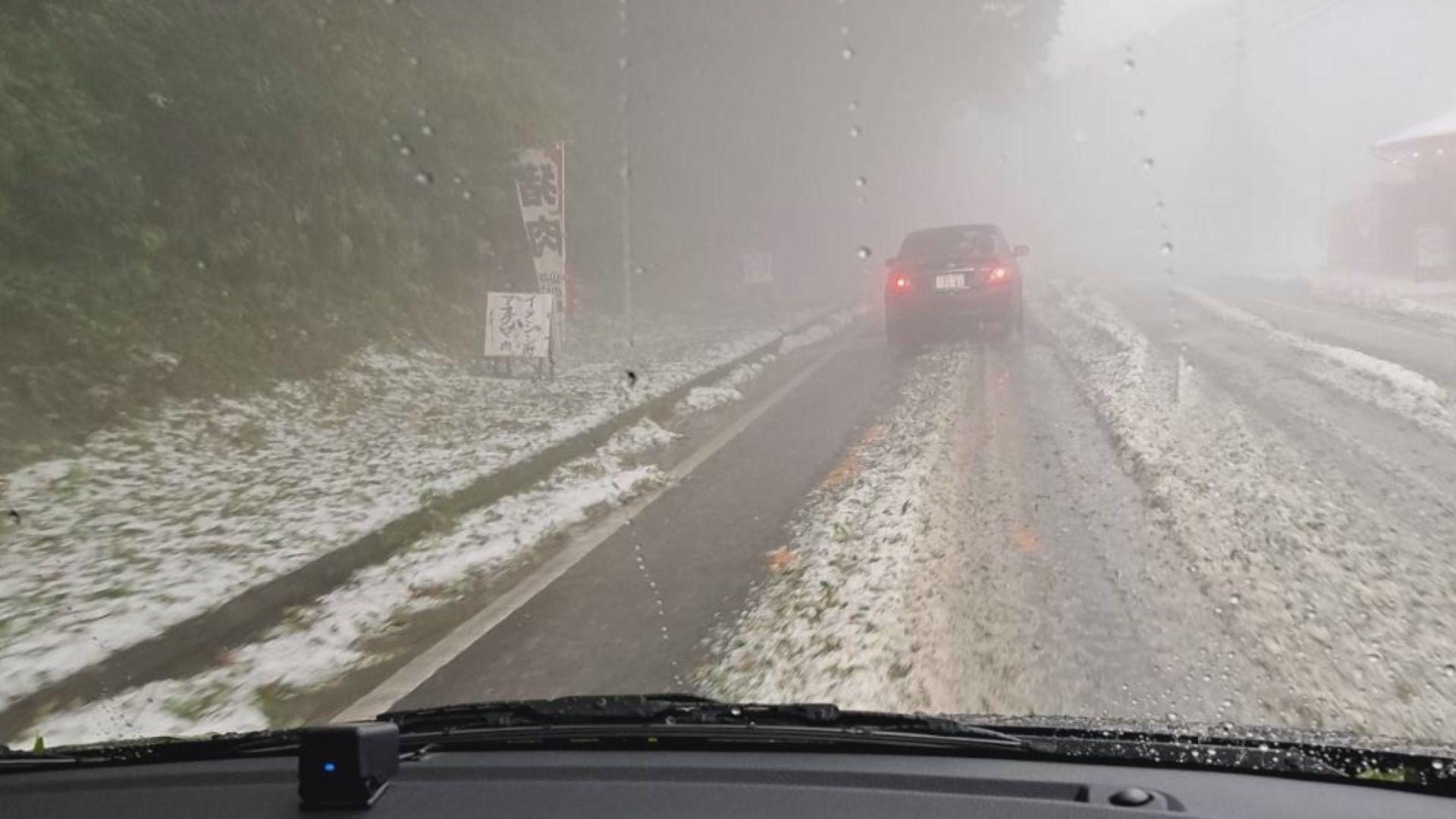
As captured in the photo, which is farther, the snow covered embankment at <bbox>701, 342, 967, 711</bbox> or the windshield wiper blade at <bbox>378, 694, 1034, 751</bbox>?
the snow covered embankment at <bbox>701, 342, 967, 711</bbox>

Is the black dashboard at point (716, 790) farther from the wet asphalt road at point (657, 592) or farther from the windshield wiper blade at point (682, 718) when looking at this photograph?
the wet asphalt road at point (657, 592)

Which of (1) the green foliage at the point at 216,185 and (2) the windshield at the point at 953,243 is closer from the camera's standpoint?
(1) the green foliage at the point at 216,185

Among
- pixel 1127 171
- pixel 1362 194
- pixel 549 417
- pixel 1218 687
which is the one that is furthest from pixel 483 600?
pixel 1127 171

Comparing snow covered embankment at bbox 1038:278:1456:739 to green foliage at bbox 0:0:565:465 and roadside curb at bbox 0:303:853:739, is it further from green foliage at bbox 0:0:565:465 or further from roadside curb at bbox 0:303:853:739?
green foliage at bbox 0:0:565:465

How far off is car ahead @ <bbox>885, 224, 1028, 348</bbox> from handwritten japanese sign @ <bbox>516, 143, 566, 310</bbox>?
15.4ft

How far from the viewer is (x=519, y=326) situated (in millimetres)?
12930

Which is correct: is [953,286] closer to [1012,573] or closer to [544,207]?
[544,207]

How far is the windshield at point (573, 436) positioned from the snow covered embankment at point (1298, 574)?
1.1 inches

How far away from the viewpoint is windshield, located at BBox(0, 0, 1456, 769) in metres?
4.40

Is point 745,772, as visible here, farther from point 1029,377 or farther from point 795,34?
point 795,34

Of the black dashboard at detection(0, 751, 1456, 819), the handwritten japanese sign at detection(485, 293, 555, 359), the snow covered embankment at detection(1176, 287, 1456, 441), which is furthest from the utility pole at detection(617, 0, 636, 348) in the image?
the black dashboard at detection(0, 751, 1456, 819)

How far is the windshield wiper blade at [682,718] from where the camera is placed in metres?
2.41

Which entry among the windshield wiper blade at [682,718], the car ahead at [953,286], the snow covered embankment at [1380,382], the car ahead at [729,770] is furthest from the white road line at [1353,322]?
the windshield wiper blade at [682,718]

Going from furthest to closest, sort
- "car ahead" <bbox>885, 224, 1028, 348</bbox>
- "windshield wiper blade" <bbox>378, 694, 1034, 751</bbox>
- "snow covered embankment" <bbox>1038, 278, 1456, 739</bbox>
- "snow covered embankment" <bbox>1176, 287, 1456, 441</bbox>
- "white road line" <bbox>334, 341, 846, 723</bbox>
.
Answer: "car ahead" <bbox>885, 224, 1028, 348</bbox> < "snow covered embankment" <bbox>1176, 287, 1456, 441</bbox> < "white road line" <bbox>334, 341, 846, 723</bbox> < "snow covered embankment" <bbox>1038, 278, 1456, 739</bbox> < "windshield wiper blade" <bbox>378, 694, 1034, 751</bbox>
